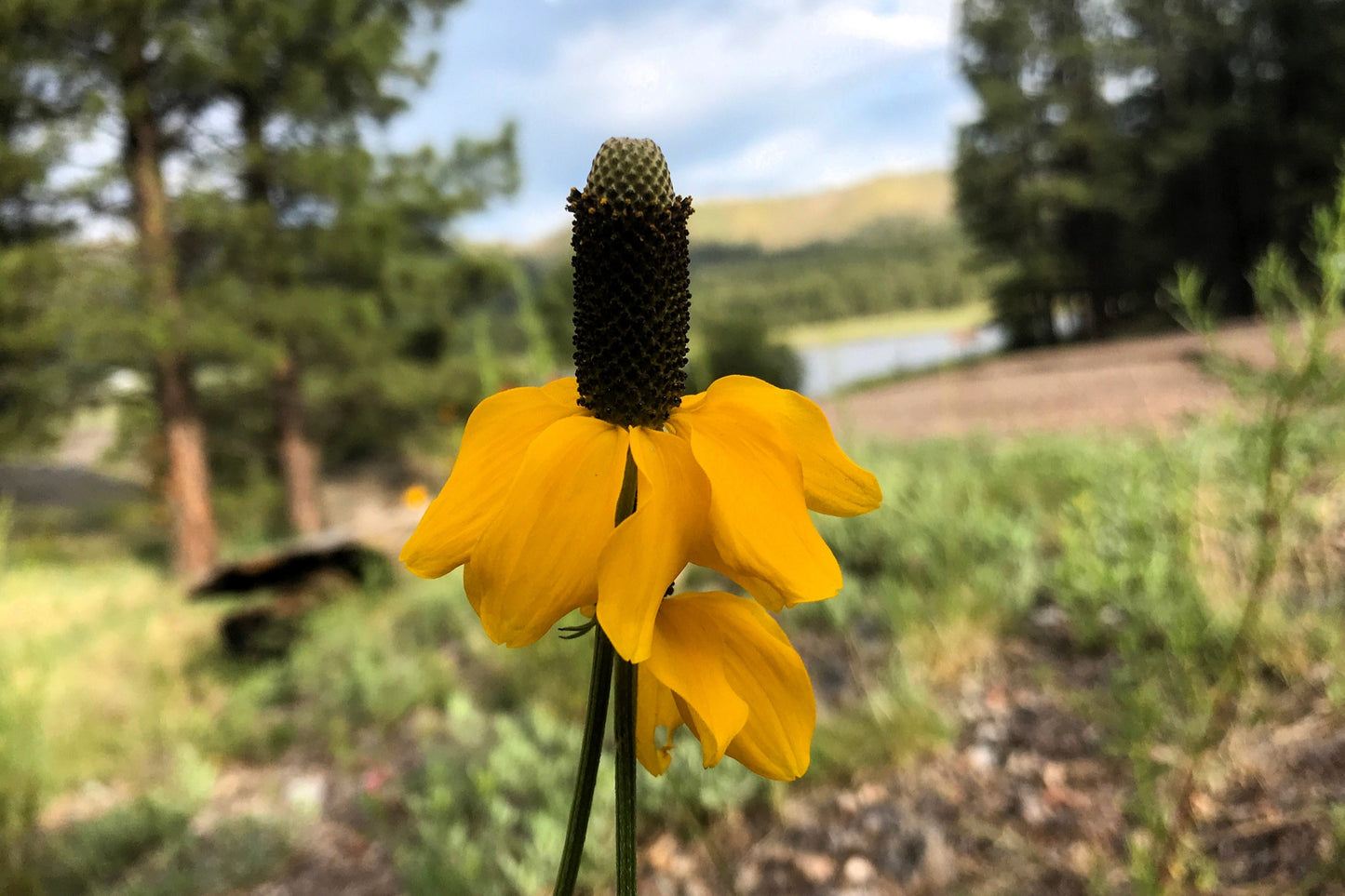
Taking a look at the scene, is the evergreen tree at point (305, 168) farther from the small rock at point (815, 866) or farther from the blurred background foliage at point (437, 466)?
the small rock at point (815, 866)

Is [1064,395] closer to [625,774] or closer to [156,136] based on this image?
[625,774]

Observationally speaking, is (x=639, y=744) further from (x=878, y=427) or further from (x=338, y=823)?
(x=878, y=427)

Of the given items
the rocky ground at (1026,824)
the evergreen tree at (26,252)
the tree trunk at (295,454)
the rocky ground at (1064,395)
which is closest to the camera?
the rocky ground at (1026,824)

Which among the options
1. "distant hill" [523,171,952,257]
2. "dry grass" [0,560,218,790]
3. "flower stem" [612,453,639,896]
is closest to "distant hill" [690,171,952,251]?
"distant hill" [523,171,952,257]

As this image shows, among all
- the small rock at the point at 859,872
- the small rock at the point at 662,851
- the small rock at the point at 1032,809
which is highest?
the small rock at the point at 1032,809

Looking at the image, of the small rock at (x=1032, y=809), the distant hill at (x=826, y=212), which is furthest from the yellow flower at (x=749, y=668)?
the distant hill at (x=826, y=212)

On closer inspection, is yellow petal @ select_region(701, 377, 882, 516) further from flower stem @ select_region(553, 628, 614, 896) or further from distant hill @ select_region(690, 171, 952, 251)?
distant hill @ select_region(690, 171, 952, 251)
